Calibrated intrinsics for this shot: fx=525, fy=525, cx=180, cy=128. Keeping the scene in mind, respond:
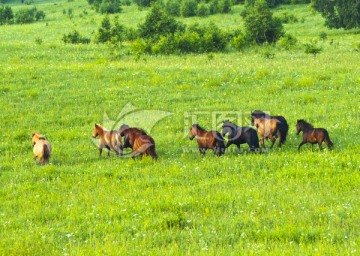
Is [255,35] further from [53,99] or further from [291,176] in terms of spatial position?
[291,176]

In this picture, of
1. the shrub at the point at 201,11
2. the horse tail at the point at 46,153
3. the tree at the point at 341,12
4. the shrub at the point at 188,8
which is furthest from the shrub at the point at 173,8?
the horse tail at the point at 46,153

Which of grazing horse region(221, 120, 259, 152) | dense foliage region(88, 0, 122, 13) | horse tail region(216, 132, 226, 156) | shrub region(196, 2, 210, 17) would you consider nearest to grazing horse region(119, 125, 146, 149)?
horse tail region(216, 132, 226, 156)

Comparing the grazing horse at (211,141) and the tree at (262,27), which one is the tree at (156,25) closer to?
the tree at (262,27)

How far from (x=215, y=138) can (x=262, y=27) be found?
27.7m

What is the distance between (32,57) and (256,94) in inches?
641

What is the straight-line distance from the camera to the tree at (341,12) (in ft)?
151

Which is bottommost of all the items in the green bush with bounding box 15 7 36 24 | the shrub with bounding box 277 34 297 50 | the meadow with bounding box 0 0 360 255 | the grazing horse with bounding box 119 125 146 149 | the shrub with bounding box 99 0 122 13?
the meadow with bounding box 0 0 360 255

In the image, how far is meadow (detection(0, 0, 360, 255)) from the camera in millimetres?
8031

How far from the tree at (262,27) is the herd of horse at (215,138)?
85.7ft

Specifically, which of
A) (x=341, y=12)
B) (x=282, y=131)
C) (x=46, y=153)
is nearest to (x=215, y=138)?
(x=282, y=131)

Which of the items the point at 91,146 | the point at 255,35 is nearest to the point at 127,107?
the point at 91,146

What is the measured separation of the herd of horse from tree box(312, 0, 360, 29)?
1416 inches

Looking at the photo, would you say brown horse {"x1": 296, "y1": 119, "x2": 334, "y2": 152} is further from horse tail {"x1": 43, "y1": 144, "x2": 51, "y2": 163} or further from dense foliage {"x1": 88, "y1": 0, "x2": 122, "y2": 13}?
dense foliage {"x1": 88, "y1": 0, "x2": 122, "y2": 13}

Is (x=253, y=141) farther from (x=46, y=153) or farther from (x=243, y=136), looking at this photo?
(x=46, y=153)
